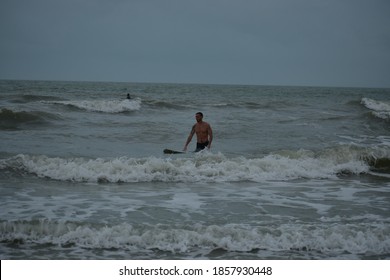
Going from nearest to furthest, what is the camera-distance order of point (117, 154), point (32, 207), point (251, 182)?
point (32, 207) → point (251, 182) → point (117, 154)

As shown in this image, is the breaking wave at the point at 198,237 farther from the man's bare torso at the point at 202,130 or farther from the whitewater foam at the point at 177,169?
the man's bare torso at the point at 202,130

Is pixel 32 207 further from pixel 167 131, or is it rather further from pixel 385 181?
pixel 167 131

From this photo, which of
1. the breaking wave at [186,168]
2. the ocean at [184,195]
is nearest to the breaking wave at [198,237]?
the ocean at [184,195]

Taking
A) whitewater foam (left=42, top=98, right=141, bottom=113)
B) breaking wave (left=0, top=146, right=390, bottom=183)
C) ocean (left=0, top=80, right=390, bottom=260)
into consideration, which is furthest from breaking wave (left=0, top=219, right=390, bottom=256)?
whitewater foam (left=42, top=98, right=141, bottom=113)

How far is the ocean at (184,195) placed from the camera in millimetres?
5891

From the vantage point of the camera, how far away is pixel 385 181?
10.7m

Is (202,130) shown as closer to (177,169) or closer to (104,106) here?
(177,169)

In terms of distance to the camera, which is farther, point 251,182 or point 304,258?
point 251,182

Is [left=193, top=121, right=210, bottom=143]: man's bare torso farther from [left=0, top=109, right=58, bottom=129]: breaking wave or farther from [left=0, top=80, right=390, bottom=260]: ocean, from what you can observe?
[left=0, top=109, right=58, bottom=129]: breaking wave

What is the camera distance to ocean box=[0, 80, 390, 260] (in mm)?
5891

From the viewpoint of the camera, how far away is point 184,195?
859cm

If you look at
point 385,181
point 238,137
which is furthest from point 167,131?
point 385,181

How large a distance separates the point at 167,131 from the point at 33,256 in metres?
12.4

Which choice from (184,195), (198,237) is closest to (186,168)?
(184,195)
